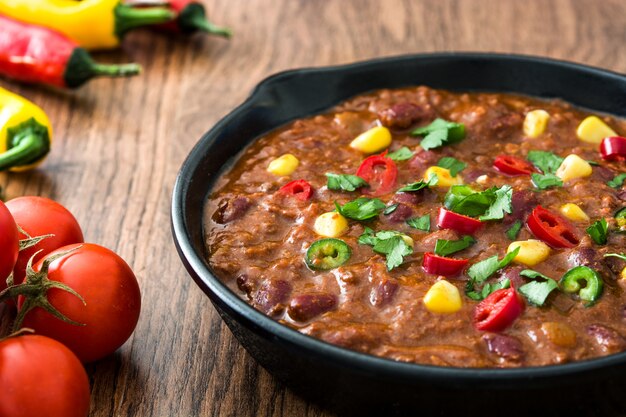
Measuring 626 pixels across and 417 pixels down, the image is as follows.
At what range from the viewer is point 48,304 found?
170 inches

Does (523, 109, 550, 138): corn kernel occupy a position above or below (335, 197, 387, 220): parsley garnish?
below

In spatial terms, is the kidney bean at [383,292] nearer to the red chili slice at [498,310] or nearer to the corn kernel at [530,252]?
the red chili slice at [498,310]

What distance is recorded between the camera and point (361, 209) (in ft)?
16.2

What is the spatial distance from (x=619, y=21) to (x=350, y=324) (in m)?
5.29

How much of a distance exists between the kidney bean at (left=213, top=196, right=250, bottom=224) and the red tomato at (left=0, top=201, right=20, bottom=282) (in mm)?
1100

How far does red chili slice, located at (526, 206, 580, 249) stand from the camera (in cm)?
470

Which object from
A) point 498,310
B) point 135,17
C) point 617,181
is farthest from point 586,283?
point 135,17

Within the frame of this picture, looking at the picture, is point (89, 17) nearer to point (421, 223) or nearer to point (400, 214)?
point (400, 214)

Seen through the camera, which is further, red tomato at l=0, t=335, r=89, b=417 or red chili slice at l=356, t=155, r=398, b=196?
red chili slice at l=356, t=155, r=398, b=196

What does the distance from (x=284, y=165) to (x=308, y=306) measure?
1332 mm

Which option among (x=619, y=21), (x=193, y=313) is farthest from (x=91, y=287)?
(x=619, y=21)

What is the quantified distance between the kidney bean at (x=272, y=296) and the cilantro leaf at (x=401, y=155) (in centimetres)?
137

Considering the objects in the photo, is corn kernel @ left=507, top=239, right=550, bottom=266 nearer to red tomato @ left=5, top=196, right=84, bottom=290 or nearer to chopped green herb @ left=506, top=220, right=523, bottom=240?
chopped green herb @ left=506, top=220, right=523, bottom=240

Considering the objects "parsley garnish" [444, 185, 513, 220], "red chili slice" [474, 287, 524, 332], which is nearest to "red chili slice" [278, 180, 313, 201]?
"parsley garnish" [444, 185, 513, 220]
